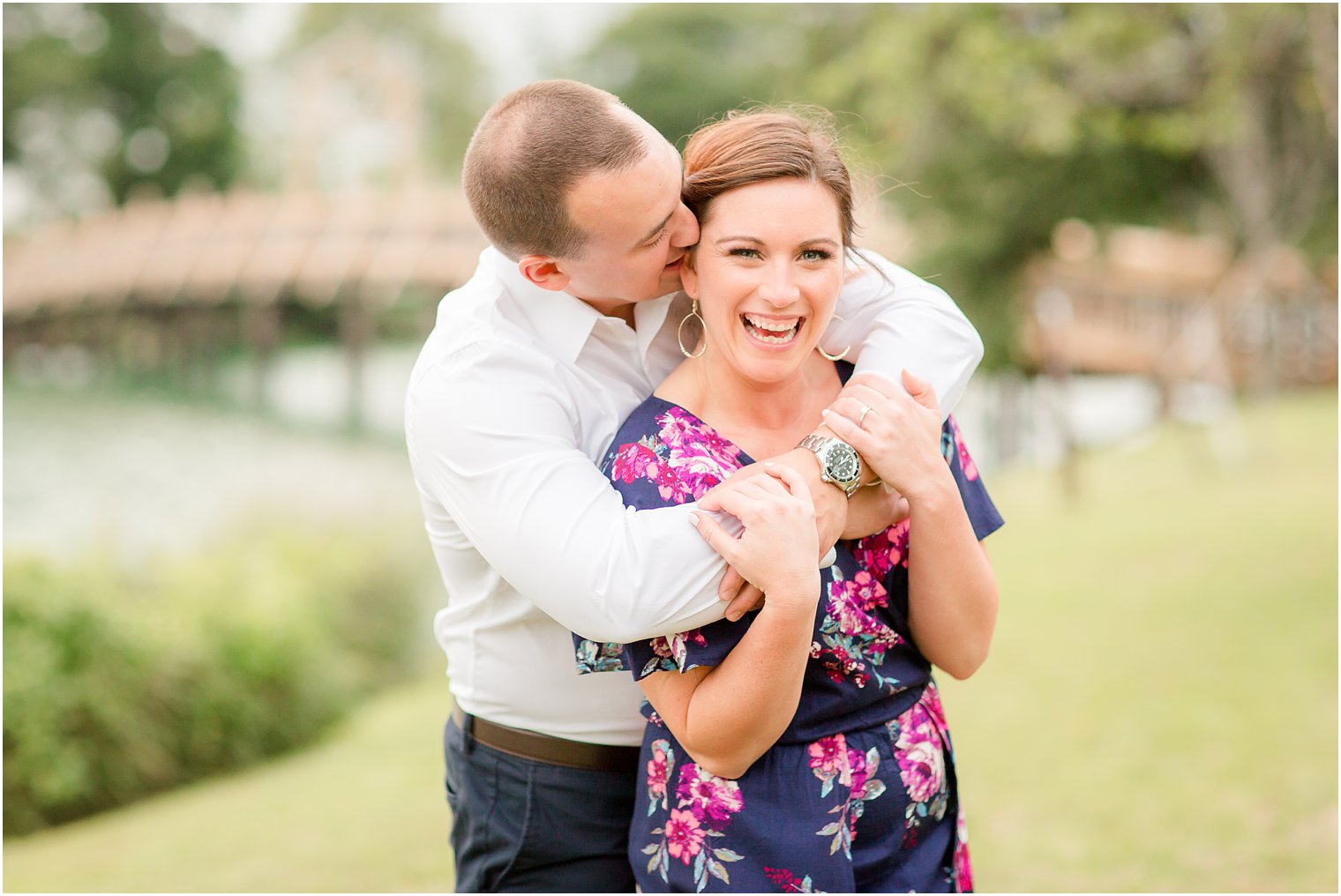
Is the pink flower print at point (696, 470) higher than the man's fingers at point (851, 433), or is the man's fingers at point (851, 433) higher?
the man's fingers at point (851, 433)

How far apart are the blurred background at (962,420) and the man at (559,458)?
0.43 meters

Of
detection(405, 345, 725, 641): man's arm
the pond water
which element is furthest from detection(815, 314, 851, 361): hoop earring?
the pond water

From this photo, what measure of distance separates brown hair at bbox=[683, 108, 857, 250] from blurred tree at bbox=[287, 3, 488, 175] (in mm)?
40229

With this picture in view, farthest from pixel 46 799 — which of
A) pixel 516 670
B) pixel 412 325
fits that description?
pixel 412 325

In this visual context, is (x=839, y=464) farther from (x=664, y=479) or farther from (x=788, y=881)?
(x=788, y=881)

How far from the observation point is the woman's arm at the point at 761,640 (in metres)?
1.66

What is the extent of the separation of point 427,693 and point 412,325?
1837 cm

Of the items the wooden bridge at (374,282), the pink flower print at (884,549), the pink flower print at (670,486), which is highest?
the wooden bridge at (374,282)

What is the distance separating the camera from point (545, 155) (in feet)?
6.10

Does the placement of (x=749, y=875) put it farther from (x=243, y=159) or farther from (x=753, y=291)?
(x=243, y=159)

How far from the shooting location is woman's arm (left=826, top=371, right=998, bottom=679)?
1.80 m

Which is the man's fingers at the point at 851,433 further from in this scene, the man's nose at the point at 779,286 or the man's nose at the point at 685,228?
the man's nose at the point at 685,228

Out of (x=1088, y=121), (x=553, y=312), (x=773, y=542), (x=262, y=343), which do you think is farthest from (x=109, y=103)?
(x=773, y=542)

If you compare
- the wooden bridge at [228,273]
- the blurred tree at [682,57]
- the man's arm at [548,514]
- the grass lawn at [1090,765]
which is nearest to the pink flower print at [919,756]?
the man's arm at [548,514]
